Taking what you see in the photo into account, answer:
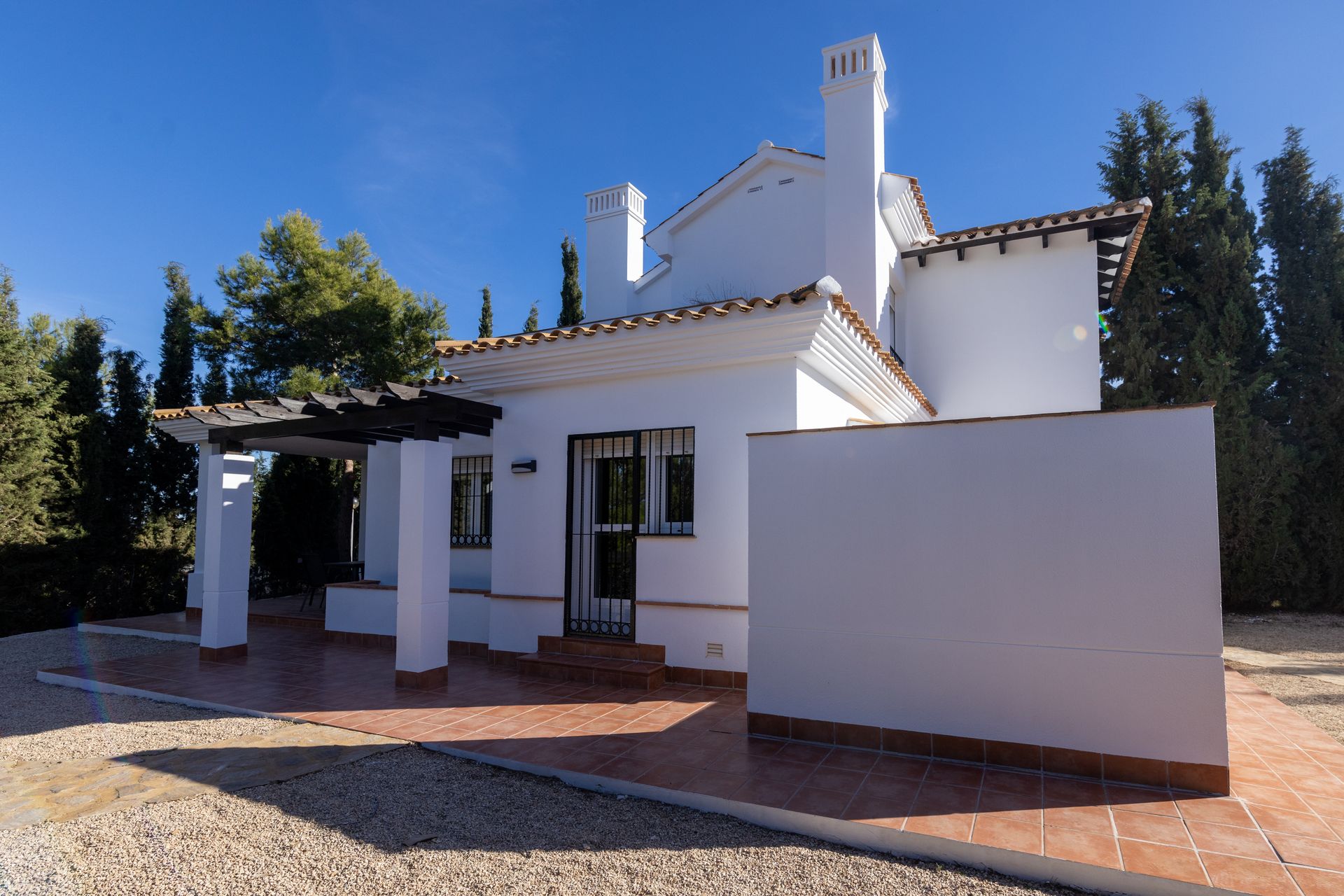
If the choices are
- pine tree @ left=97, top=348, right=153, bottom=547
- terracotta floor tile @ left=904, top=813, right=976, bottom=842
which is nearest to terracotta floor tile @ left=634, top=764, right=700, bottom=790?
terracotta floor tile @ left=904, top=813, right=976, bottom=842

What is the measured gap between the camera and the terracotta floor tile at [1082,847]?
11.1 ft

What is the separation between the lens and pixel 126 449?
623 inches

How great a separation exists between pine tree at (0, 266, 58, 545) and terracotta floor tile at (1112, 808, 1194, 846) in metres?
17.6

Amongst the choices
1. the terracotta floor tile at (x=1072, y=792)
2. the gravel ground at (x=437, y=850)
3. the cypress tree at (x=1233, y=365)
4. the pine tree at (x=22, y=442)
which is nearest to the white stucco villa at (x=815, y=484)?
the terracotta floor tile at (x=1072, y=792)

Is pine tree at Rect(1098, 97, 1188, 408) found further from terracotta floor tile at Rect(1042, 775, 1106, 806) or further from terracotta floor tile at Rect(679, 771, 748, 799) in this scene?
terracotta floor tile at Rect(679, 771, 748, 799)

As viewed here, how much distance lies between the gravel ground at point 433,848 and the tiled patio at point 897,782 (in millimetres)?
180

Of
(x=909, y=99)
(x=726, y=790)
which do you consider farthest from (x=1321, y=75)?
(x=726, y=790)

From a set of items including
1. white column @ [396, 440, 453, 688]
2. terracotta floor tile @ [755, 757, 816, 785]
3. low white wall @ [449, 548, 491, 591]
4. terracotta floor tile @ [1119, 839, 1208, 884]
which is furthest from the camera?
low white wall @ [449, 548, 491, 591]

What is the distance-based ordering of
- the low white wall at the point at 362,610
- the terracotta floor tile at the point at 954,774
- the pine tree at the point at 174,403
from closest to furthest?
1. the terracotta floor tile at the point at 954,774
2. the low white wall at the point at 362,610
3. the pine tree at the point at 174,403

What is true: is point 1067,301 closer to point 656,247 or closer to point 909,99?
point 909,99

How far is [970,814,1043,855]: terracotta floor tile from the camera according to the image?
353 centimetres

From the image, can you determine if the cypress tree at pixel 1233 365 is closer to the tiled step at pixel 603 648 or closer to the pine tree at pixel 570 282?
the tiled step at pixel 603 648

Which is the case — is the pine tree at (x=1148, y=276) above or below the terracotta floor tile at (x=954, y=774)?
above

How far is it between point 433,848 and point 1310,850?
4689 mm
